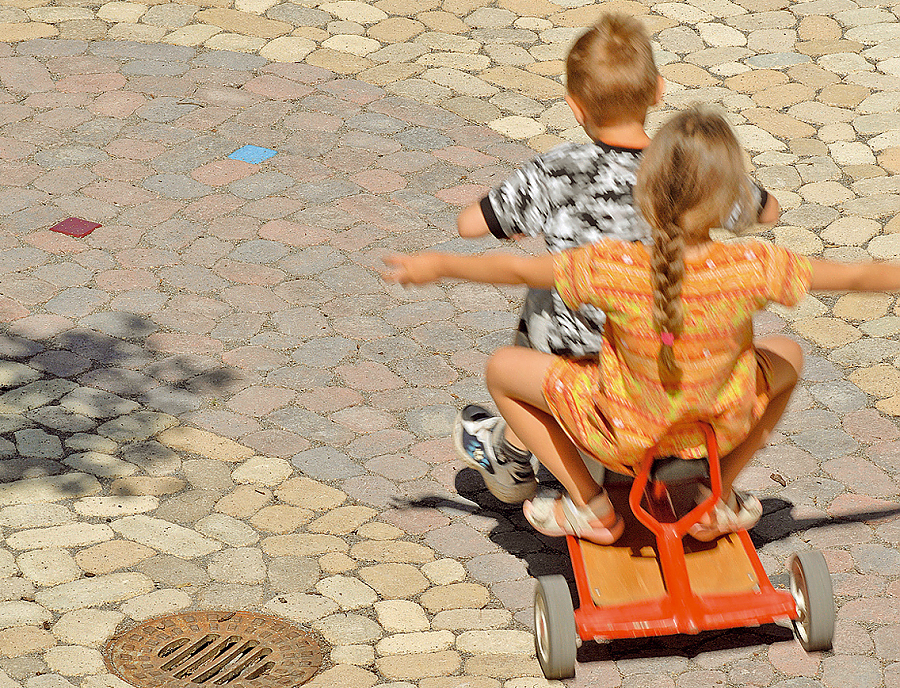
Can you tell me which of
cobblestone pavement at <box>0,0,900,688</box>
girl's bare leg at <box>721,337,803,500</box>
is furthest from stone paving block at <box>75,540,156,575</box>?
girl's bare leg at <box>721,337,803,500</box>

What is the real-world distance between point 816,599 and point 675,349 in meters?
0.87

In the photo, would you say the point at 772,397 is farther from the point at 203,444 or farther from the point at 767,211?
the point at 203,444

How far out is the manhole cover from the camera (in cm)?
376

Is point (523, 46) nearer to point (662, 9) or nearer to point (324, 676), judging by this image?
point (662, 9)

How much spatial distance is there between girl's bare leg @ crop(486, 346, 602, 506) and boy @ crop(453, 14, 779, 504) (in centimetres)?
18

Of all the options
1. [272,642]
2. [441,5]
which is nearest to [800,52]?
[441,5]

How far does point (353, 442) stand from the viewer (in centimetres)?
487

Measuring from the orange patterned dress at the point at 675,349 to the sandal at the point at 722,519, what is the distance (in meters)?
0.27

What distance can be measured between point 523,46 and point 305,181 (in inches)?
84.4

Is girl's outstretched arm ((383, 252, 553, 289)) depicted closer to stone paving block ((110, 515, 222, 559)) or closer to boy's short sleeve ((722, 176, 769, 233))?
boy's short sleeve ((722, 176, 769, 233))

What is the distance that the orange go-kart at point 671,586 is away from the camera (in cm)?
354

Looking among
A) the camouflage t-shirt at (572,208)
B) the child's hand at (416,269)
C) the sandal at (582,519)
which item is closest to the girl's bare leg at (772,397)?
the sandal at (582,519)

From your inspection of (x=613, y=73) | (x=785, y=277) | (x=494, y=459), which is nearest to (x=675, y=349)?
(x=785, y=277)

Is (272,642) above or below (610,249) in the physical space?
below
